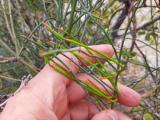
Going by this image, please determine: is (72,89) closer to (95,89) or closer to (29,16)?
(95,89)

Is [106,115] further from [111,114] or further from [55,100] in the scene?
[55,100]

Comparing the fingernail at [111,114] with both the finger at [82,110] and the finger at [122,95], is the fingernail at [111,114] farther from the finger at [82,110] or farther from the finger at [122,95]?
the finger at [82,110]

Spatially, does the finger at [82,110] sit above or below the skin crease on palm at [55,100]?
below

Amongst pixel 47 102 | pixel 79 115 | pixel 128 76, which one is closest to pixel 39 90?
pixel 47 102

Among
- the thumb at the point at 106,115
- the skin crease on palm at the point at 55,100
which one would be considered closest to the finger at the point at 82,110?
the skin crease on palm at the point at 55,100

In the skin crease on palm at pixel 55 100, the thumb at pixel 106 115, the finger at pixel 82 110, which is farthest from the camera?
the finger at pixel 82 110

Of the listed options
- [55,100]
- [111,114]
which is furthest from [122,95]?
[55,100]

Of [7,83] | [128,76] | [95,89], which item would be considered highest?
[95,89]
